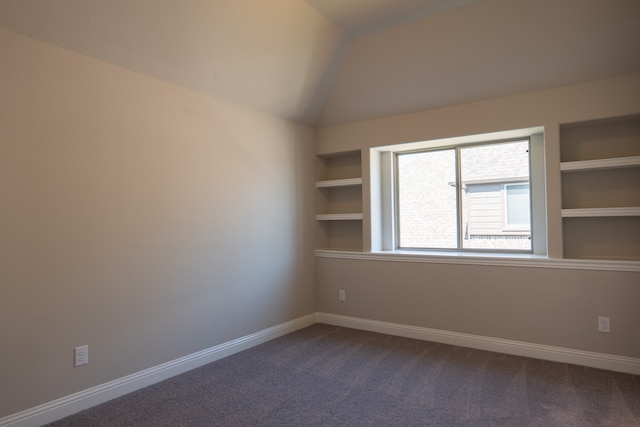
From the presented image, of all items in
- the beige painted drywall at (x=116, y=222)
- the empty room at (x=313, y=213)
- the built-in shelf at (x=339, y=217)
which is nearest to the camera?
the beige painted drywall at (x=116, y=222)

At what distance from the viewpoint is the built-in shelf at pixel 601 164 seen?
113 inches

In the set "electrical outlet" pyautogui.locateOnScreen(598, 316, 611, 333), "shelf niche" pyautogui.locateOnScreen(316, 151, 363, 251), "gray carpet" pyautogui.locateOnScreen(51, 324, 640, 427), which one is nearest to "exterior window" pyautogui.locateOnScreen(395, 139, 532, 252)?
"shelf niche" pyautogui.locateOnScreen(316, 151, 363, 251)

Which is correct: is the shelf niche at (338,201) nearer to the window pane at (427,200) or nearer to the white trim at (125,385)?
the window pane at (427,200)

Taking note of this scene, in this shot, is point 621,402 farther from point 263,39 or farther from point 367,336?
point 263,39

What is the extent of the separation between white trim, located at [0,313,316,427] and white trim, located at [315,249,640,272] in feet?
3.93

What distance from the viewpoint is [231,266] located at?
342 centimetres

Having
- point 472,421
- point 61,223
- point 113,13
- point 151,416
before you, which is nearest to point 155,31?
point 113,13

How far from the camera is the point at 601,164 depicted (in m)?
2.95

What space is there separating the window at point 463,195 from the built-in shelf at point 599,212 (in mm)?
407

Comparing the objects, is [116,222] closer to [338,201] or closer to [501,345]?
[338,201]

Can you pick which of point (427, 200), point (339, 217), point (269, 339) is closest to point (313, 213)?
point (339, 217)

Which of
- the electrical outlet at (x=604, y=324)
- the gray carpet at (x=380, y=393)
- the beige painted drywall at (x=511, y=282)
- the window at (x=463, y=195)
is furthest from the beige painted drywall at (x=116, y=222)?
the electrical outlet at (x=604, y=324)

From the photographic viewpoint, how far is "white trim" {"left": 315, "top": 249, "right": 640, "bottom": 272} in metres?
2.92

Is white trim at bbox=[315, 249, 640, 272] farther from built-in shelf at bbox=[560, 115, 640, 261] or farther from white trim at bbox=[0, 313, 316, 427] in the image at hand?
white trim at bbox=[0, 313, 316, 427]
